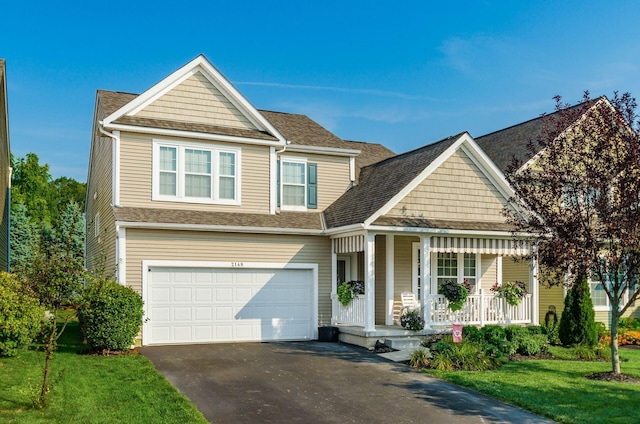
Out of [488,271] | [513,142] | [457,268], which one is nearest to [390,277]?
[457,268]

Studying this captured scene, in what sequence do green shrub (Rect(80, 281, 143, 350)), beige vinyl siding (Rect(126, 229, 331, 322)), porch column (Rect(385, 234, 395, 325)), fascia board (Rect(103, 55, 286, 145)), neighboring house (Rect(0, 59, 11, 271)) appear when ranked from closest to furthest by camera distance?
1. green shrub (Rect(80, 281, 143, 350))
2. beige vinyl siding (Rect(126, 229, 331, 322))
3. fascia board (Rect(103, 55, 286, 145))
4. porch column (Rect(385, 234, 395, 325))
5. neighboring house (Rect(0, 59, 11, 271))

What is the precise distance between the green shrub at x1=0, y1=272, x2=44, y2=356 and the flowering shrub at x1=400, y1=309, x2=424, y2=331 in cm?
909

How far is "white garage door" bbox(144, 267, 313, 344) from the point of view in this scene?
16.4 meters

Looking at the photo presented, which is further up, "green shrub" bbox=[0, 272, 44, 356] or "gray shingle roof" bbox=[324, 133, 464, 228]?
"gray shingle roof" bbox=[324, 133, 464, 228]

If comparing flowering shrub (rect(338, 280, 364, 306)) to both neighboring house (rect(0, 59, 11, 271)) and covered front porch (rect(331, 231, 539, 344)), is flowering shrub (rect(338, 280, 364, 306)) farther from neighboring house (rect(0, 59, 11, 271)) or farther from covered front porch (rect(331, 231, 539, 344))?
neighboring house (rect(0, 59, 11, 271))

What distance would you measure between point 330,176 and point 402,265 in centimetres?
382

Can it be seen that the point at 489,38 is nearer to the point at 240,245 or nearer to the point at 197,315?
the point at 240,245

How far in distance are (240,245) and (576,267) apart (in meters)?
9.01

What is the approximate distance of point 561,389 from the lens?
1159 cm

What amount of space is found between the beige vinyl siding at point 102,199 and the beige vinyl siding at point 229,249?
870 millimetres

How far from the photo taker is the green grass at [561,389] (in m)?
9.90

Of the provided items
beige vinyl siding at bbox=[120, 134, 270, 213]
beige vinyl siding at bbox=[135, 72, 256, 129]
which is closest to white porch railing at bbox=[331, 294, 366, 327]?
beige vinyl siding at bbox=[120, 134, 270, 213]

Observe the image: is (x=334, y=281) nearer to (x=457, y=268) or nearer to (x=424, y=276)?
(x=424, y=276)

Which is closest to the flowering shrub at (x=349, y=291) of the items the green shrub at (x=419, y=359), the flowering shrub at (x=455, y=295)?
the flowering shrub at (x=455, y=295)
